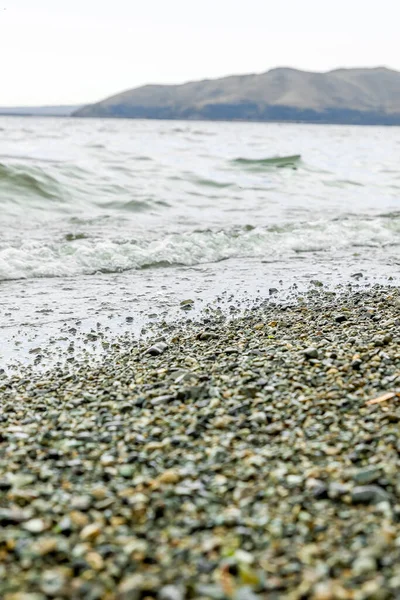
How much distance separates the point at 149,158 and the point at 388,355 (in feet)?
105

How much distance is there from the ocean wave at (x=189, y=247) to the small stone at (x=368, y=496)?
916 centimetres

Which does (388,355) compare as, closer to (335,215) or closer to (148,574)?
(148,574)

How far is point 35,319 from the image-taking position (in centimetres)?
895

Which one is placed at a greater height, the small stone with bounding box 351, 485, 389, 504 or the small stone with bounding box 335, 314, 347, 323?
the small stone with bounding box 335, 314, 347, 323

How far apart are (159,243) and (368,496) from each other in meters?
11.4

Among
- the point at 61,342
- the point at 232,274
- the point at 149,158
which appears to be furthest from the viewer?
the point at 149,158

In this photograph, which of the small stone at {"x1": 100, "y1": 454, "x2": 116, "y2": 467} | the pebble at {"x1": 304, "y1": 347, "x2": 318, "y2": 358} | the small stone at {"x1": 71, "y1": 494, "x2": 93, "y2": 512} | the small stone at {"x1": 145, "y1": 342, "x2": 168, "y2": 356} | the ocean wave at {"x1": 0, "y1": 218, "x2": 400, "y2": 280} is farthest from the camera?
the ocean wave at {"x1": 0, "y1": 218, "x2": 400, "y2": 280}

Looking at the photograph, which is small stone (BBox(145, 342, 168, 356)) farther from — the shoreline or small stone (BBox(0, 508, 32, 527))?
small stone (BBox(0, 508, 32, 527))

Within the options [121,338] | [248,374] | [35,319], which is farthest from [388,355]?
[35,319]

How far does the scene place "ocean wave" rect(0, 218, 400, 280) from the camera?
12.5 metres

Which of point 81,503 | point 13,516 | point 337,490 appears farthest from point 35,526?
point 337,490

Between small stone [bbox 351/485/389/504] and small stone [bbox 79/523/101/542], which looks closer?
small stone [bbox 79/523/101/542]

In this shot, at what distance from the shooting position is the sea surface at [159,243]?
9492 mm

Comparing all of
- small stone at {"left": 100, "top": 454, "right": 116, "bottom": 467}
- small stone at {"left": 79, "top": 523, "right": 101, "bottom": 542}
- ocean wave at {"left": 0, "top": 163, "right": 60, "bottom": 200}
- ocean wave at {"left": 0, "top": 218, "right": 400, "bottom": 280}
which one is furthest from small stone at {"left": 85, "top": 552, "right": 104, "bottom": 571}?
ocean wave at {"left": 0, "top": 163, "right": 60, "bottom": 200}
